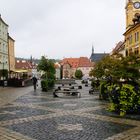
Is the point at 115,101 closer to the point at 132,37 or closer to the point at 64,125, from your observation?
the point at 64,125

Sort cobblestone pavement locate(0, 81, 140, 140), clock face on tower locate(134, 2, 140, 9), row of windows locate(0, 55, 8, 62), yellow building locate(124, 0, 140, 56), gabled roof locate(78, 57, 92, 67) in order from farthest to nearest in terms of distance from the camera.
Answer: gabled roof locate(78, 57, 92, 67) < clock face on tower locate(134, 2, 140, 9) < yellow building locate(124, 0, 140, 56) < row of windows locate(0, 55, 8, 62) < cobblestone pavement locate(0, 81, 140, 140)

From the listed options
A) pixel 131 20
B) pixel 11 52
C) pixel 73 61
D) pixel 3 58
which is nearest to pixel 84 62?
pixel 73 61

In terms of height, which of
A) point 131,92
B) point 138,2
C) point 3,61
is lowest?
point 131,92

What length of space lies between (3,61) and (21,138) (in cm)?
4761

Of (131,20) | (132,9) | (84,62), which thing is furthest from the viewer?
(84,62)

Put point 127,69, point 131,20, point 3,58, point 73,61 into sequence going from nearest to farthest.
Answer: point 127,69 < point 3,58 < point 131,20 < point 73,61

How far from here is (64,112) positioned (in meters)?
14.2

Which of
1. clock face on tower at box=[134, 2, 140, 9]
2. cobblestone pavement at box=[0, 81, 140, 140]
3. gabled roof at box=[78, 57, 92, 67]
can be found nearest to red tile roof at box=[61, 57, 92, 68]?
gabled roof at box=[78, 57, 92, 67]

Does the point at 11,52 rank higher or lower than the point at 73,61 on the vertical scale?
lower

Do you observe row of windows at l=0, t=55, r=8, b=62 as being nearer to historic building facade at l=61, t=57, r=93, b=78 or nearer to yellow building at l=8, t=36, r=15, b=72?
yellow building at l=8, t=36, r=15, b=72

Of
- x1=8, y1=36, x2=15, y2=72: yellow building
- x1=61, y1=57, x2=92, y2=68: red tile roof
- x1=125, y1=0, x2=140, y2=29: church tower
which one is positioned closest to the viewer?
x1=125, y1=0, x2=140, y2=29: church tower

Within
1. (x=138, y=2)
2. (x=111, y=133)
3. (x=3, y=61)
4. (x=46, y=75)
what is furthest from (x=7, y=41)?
(x=111, y=133)

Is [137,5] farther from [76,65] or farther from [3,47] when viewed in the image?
[76,65]

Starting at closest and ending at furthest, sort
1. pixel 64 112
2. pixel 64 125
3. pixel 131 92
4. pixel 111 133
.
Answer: pixel 111 133 < pixel 64 125 < pixel 131 92 < pixel 64 112
